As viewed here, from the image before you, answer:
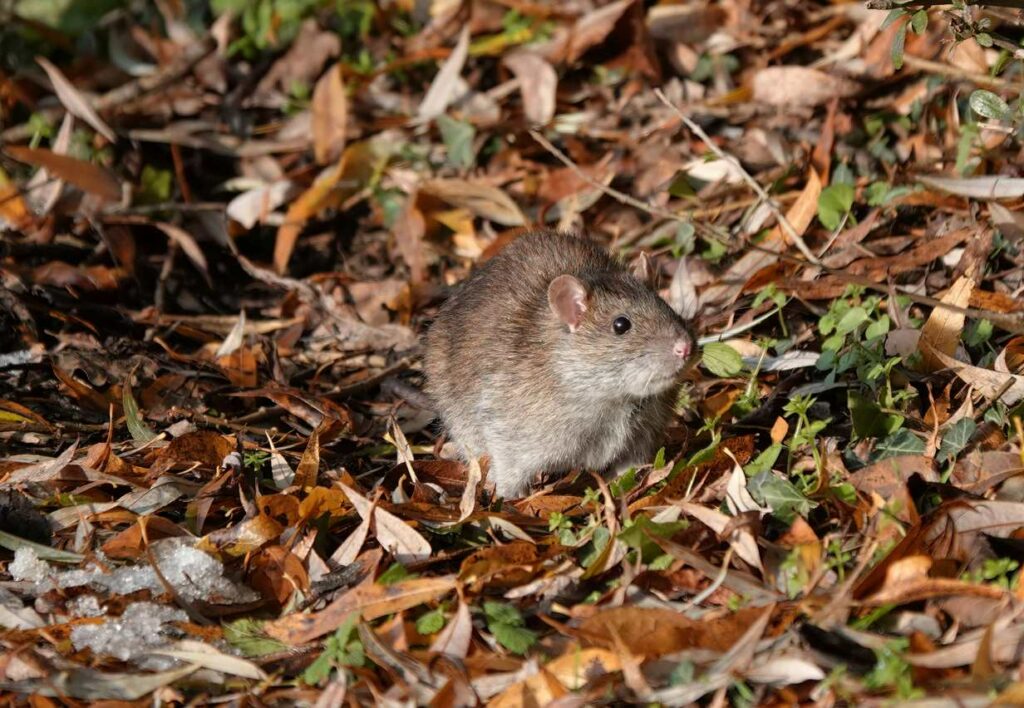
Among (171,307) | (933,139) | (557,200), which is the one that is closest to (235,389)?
(171,307)

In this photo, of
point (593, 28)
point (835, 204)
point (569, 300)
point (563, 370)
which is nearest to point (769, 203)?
point (835, 204)

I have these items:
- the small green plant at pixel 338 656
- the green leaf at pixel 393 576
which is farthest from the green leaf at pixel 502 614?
the small green plant at pixel 338 656

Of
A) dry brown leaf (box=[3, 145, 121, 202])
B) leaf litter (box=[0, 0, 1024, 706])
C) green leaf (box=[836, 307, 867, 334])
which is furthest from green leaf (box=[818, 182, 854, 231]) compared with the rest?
dry brown leaf (box=[3, 145, 121, 202])

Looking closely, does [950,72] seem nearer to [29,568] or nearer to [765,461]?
[765,461]

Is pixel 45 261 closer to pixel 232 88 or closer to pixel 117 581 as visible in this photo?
pixel 232 88

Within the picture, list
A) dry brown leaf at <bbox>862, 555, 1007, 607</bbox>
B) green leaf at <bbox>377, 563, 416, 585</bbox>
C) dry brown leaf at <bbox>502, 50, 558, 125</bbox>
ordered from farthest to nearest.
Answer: dry brown leaf at <bbox>502, 50, 558, 125</bbox> < green leaf at <bbox>377, 563, 416, 585</bbox> < dry brown leaf at <bbox>862, 555, 1007, 607</bbox>

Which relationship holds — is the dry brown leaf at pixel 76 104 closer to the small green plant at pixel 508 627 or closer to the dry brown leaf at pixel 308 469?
the dry brown leaf at pixel 308 469

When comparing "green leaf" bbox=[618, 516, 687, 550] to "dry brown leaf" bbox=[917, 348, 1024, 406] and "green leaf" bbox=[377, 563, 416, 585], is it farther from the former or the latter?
"dry brown leaf" bbox=[917, 348, 1024, 406]
